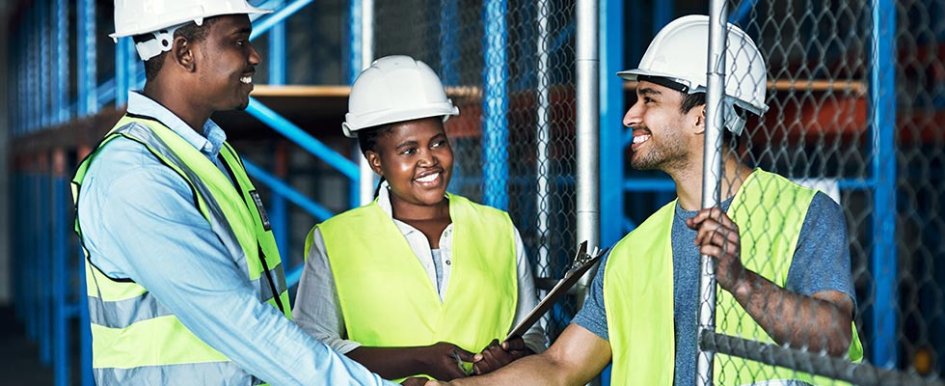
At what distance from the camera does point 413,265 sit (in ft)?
12.0

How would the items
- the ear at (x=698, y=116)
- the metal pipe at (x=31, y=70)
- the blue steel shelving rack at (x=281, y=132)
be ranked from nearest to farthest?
1. the ear at (x=698, y=116)
2. the blue steel shelving rack at (x=281, y=132)
3. the metal pipe at (x=31, y=70)

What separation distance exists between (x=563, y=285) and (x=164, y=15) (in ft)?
4.20

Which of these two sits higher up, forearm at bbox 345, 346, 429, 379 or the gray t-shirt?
the gray t-shirt

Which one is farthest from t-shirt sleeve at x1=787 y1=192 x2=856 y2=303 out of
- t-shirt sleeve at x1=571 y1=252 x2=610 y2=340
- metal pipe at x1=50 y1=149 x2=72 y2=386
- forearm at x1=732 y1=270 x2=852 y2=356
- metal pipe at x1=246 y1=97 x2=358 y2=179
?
metal pipe at x1=50 y1=149 x2=72 y2=386

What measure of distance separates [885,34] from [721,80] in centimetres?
401

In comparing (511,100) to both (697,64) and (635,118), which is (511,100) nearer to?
(635,118)

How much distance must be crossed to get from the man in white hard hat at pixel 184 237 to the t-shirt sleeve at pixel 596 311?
749 mm

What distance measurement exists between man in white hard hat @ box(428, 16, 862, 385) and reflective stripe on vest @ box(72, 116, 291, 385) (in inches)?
31.6

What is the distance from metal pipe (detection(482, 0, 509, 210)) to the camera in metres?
4.57

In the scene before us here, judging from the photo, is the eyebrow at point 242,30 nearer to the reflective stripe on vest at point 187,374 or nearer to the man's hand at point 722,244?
the reflective stripe on vest at point 187,374

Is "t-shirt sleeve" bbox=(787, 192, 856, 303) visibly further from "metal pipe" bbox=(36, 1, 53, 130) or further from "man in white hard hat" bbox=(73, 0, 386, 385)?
"metal pipe" bbox=(36, 1, 53, 130)

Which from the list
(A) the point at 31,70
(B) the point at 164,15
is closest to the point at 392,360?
(B) the point at 164,15

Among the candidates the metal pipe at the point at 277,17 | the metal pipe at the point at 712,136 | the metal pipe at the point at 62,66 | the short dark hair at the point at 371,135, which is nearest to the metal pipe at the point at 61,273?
the metal pipe at the point at 62,66

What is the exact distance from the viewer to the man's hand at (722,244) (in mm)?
2621
